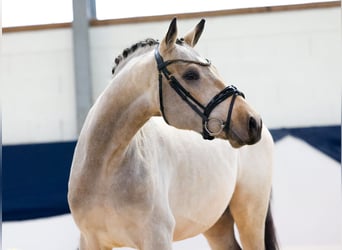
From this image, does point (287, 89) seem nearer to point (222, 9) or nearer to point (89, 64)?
point (222, 9)

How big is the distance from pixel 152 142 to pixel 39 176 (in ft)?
8.29

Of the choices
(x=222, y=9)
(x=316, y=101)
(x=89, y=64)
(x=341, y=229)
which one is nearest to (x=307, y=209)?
(x=341, y=229)

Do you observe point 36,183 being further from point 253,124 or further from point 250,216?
point 253,124

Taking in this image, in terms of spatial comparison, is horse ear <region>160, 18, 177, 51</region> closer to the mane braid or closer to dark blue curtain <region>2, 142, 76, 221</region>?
the mane braid

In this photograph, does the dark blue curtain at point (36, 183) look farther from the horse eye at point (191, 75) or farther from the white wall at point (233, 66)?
the horse eye at point (191, 75)

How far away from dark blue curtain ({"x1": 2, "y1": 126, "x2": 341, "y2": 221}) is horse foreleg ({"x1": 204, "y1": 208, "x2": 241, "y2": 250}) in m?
1.78

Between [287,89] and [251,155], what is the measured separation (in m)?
2.15

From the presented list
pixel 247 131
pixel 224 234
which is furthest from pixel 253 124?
pixel 224 234

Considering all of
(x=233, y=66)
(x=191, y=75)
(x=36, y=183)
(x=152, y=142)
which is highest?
(x=191, y=75)

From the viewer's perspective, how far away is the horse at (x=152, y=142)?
78.8 inches

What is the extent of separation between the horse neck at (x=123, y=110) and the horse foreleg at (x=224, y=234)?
3.51ft

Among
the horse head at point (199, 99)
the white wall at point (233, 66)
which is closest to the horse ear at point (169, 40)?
the horse head at point (199, 99)

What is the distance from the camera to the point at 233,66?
5.04m

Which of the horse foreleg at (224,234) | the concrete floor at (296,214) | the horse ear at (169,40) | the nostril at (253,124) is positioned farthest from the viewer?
the concrete floor at (296,214)
